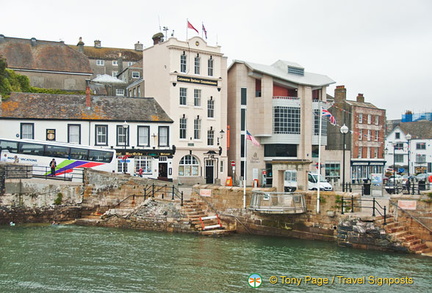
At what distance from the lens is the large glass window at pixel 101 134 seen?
39.0 metres

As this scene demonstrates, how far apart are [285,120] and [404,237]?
26.5m

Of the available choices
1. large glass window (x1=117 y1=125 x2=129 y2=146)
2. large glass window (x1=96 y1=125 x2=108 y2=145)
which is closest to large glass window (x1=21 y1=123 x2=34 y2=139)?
large glass window (x1=96 y1=125 x2=108 y2=145)

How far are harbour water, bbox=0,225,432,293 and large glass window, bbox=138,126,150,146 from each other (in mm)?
15520

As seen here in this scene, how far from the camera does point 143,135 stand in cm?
4047

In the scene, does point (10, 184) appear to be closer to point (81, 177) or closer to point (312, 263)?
point (81, 177)

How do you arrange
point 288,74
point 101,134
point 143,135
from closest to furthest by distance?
point 101,134 < point 143,135 < point 288,74

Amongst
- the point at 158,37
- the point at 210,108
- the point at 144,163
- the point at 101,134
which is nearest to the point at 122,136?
the point at 101,134

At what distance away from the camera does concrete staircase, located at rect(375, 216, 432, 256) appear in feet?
70.1

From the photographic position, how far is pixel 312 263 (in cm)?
1997

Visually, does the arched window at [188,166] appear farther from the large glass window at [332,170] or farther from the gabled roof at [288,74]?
the large glass window at [332,170]

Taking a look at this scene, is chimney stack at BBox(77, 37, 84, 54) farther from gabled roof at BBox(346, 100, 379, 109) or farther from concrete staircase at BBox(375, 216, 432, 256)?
concrete staircase at BBox(375, 216, 432, 256)

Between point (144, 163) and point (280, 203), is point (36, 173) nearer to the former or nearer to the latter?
point (144, 163)

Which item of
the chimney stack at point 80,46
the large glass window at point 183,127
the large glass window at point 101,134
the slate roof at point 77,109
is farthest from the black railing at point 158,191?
the chimney stack at point 80,46

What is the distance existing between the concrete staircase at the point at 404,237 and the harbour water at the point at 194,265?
760 mm
